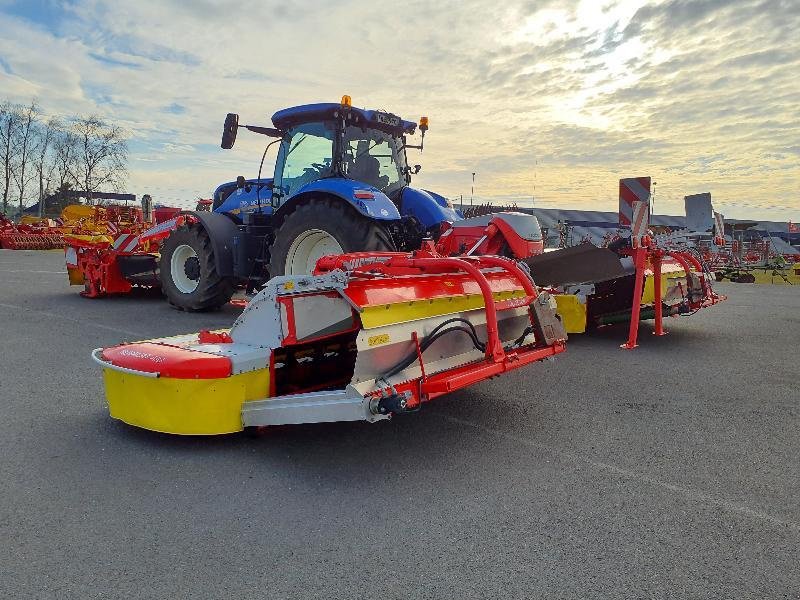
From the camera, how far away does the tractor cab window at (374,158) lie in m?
6.78

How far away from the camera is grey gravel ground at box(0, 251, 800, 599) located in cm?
203

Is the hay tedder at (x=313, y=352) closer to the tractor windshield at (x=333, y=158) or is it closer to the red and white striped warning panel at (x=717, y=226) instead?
the tractor windshield at (x=333, y=158)

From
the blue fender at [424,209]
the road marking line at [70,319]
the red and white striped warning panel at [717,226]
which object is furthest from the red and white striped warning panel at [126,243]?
the red and white striped warning panel at [717,226]

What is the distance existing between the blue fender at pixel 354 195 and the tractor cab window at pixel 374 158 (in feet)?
1.42

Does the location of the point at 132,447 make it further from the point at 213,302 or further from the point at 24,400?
the point at 213,302

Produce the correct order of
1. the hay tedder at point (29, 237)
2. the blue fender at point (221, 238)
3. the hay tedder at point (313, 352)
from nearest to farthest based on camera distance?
the hay tedder at point (313, 352)
the blue fender at point (221, 238)
the hay tedder at point (29, 237)

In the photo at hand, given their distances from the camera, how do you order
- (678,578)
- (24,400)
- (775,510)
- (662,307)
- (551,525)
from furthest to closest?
(662,307), (24,400), (775,510), (551,525), (678,578)

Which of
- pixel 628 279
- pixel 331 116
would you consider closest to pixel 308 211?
pixel 331 116

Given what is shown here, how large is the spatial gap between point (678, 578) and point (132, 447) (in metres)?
2.59

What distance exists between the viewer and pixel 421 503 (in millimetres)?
2576

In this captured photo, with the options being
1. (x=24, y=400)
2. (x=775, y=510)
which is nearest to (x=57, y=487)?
(x=24, y=400)

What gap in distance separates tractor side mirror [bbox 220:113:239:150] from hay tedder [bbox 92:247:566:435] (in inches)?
153

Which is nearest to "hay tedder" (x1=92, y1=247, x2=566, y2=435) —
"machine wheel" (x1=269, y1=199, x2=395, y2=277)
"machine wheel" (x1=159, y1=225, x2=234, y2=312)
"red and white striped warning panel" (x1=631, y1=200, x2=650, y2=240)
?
"machine wheel" (x1=269, y1=199, x2=395, y2=277)

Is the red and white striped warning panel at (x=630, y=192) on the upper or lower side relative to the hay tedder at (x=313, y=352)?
upper
